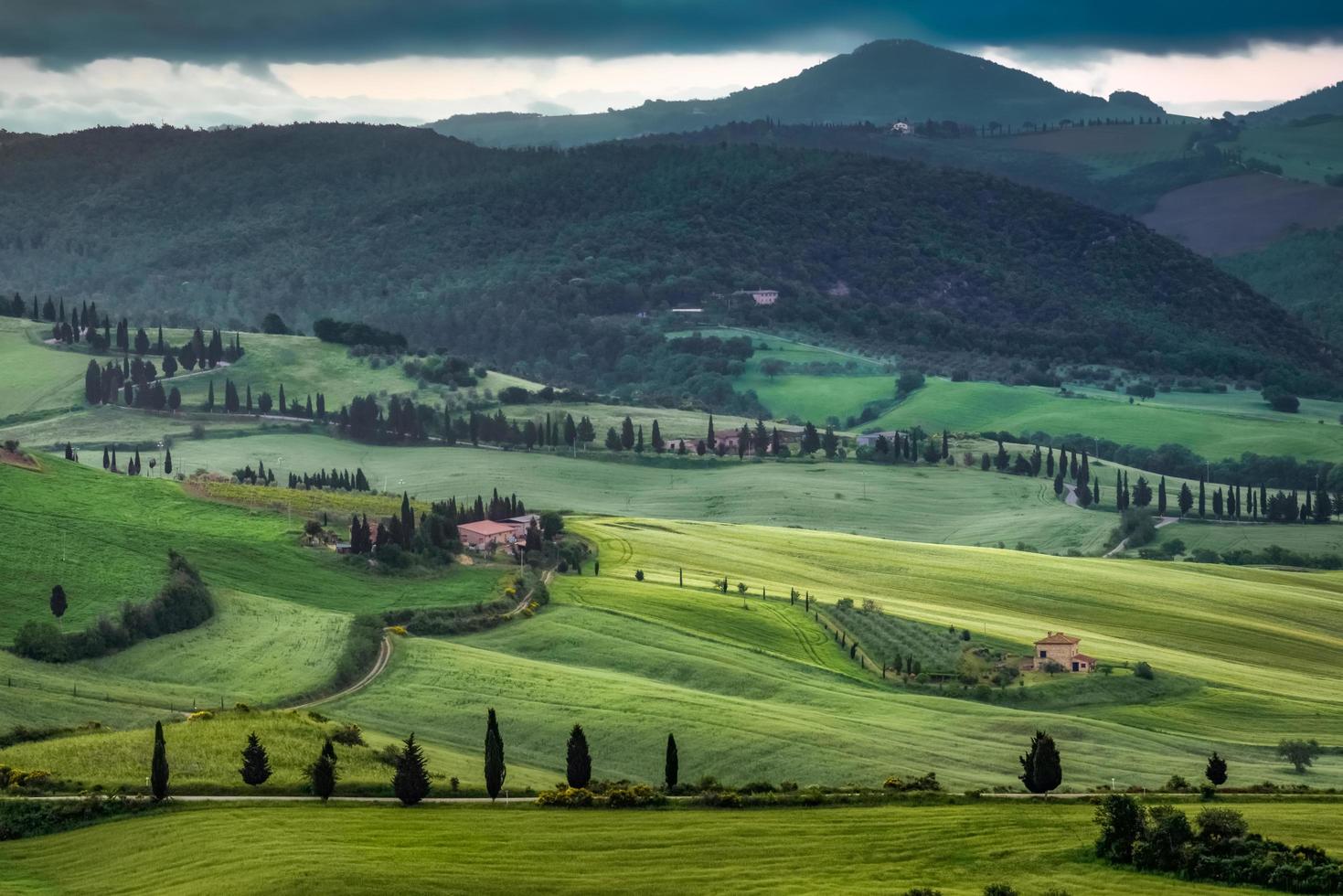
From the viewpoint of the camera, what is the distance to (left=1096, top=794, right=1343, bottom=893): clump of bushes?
199 ft

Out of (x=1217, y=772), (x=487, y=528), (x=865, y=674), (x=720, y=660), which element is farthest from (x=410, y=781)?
(x=487, y=528)

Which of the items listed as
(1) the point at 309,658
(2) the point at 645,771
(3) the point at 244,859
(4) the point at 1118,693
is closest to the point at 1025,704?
(4) the point at 1118,693

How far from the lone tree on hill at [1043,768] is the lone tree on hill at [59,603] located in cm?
5065

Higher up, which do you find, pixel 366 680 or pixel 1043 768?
pixel 1043 768

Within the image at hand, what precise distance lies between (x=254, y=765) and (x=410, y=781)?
588 cm

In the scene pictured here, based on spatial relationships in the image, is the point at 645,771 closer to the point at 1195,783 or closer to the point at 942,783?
the point at 942,783

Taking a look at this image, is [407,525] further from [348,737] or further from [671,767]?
[671,767]

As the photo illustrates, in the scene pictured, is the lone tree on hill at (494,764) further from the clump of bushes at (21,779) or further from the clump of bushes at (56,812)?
the clump of bushes at (21,779)

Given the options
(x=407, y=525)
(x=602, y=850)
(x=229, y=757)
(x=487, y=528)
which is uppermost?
(x=407, y=525)

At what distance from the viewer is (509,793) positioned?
239 ft

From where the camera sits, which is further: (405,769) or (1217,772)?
(1217,772)

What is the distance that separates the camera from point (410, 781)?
2798 inches

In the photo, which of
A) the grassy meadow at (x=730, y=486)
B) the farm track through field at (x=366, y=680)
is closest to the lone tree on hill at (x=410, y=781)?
the farm track through field at (x=366, y=680)

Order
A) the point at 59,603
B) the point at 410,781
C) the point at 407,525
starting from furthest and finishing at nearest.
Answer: the point at 407,525 → the point at 59,603 → the point at 410,781
